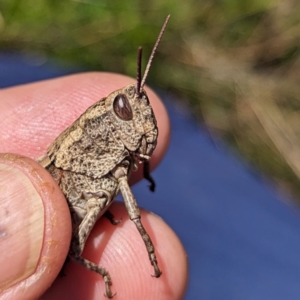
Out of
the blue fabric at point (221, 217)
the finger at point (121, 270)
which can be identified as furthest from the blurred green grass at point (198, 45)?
the finger at point (121, 270)

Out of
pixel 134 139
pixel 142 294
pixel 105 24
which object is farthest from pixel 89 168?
pixel 105 24

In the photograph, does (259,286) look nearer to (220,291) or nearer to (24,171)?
(220,291)

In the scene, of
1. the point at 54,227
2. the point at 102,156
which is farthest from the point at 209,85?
the point at 54,227

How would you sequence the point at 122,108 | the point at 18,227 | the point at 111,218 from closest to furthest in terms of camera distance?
the point at 18,227 < the point at 122,108 < the point at 111,218

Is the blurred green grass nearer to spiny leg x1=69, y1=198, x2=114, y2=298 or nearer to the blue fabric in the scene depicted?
the blue fabric

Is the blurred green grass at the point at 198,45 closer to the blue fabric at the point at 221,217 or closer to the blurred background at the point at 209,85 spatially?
the blurred background at the point at 209,85

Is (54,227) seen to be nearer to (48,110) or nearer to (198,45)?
(48,110)
